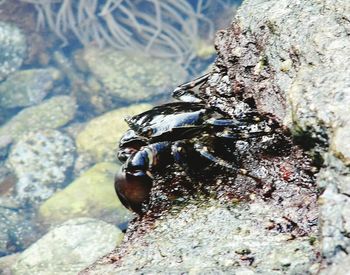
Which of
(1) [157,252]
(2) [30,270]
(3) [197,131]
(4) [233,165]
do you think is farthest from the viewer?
(2) [30,270]

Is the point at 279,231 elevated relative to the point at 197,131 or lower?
lower

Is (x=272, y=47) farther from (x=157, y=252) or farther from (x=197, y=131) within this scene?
(x=157, y=252)

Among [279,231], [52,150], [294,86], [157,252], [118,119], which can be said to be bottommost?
[52,150]

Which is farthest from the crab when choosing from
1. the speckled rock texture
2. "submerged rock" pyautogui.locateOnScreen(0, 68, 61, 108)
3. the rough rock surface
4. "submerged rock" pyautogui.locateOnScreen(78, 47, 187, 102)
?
"submerged rock" pyautogui.locateOnScreen(0, 68, 61, 108)

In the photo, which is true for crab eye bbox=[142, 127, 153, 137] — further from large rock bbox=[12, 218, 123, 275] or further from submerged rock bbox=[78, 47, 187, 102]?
submerged rock bbox=[78, 47, 187, 102]

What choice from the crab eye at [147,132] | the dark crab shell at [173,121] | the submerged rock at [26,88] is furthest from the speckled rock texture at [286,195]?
the submerged rock at [26,88]

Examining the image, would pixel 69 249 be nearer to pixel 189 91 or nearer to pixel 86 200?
pixel 86 200

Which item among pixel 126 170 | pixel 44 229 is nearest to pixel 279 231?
pixel 126 170
